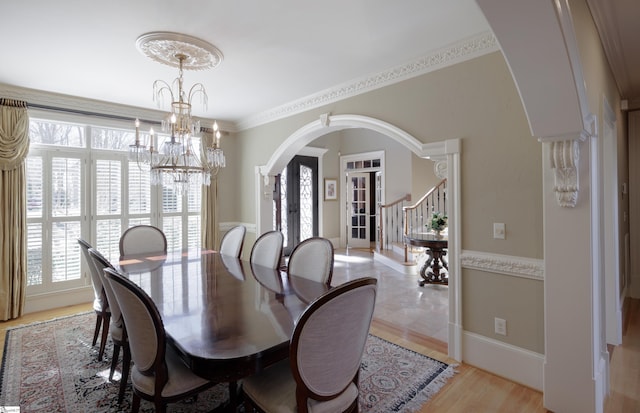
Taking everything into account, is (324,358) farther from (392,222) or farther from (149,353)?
(392,222)

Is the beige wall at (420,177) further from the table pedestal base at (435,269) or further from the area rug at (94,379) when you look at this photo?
the area rug at (94,379)

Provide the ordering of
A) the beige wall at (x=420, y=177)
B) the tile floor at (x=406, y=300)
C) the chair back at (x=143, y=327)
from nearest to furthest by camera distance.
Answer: the chair back at (x=143, y=327) → the tile floor at (x=406, y=300) → the beige wall at (x=420, y=177)

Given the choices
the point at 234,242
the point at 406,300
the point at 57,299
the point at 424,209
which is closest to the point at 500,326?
the point at 406,300

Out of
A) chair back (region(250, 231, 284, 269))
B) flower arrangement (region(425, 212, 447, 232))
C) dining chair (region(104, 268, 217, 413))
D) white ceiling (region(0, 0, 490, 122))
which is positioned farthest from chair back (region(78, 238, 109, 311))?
flower arrangement (region(425, 212, 447, 232))

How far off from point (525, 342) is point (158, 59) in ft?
12.2

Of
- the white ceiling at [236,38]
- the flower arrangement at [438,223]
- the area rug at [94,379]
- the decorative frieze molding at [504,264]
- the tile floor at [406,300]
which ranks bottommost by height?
the area rug at [94,379]

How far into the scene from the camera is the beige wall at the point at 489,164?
7.77 ft

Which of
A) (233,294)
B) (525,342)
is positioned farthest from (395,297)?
(233,294)

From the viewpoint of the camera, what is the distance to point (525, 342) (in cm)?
239

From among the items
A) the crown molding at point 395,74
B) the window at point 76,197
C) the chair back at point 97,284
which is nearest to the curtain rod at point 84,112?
the window at point 76,197

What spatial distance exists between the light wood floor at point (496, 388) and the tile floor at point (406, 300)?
31 centimetres

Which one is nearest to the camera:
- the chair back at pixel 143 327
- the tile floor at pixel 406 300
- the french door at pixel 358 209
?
the chair back at pixel 143 327

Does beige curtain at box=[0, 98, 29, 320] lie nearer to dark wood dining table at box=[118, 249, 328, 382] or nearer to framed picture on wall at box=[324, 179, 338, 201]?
dark wood dining table at box=[118, 249, 328, 382]

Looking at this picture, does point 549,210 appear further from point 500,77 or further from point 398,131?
point 398,131
